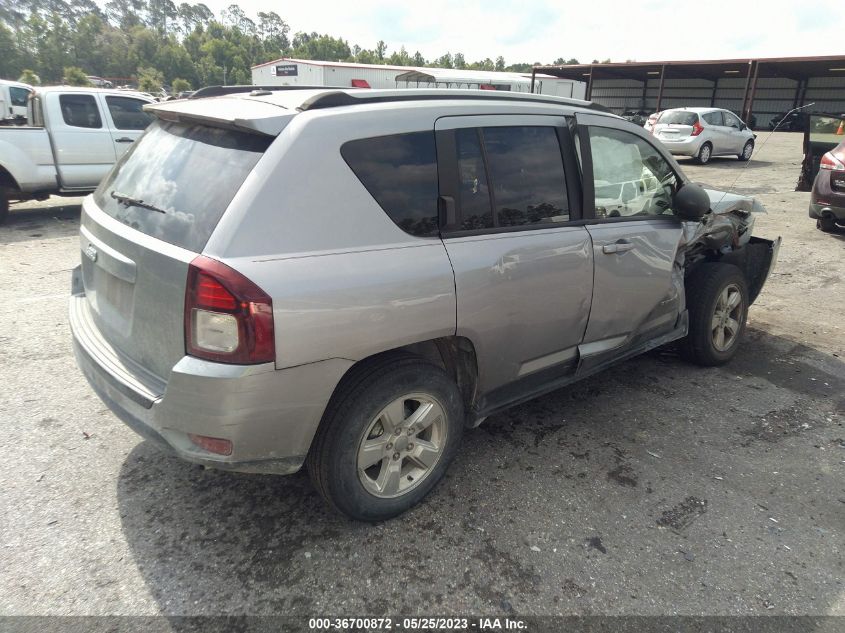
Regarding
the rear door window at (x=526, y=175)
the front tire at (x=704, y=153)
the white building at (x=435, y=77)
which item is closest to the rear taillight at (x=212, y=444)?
the rear door window at (x=526, y=175)

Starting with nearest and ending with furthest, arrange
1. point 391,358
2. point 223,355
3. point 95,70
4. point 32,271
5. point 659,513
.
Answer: point 223,355 → point 391,358 → point 659,513 → point 32,271 → point 95,70

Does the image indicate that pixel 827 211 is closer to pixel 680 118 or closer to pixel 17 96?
pixel 680 118

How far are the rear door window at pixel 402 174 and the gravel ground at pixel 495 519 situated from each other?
140cm

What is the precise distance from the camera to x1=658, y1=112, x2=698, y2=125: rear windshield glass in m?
17.6

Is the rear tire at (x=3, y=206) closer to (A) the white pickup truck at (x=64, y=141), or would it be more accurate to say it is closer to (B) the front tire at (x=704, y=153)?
(A) the white pickup truck at (x=64, y=141)

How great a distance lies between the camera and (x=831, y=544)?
262 centimetres

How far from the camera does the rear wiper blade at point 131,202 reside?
246cm

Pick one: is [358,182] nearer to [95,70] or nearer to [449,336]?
[449,336]

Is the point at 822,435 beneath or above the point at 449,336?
beneath

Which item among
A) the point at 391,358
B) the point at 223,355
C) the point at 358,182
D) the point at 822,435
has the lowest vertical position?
the point at 822,435

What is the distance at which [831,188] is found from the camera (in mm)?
8039

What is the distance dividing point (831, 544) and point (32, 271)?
744cm

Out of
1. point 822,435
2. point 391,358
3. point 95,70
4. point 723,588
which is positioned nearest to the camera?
point 723,588

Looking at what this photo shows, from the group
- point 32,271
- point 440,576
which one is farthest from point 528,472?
point 32,271
